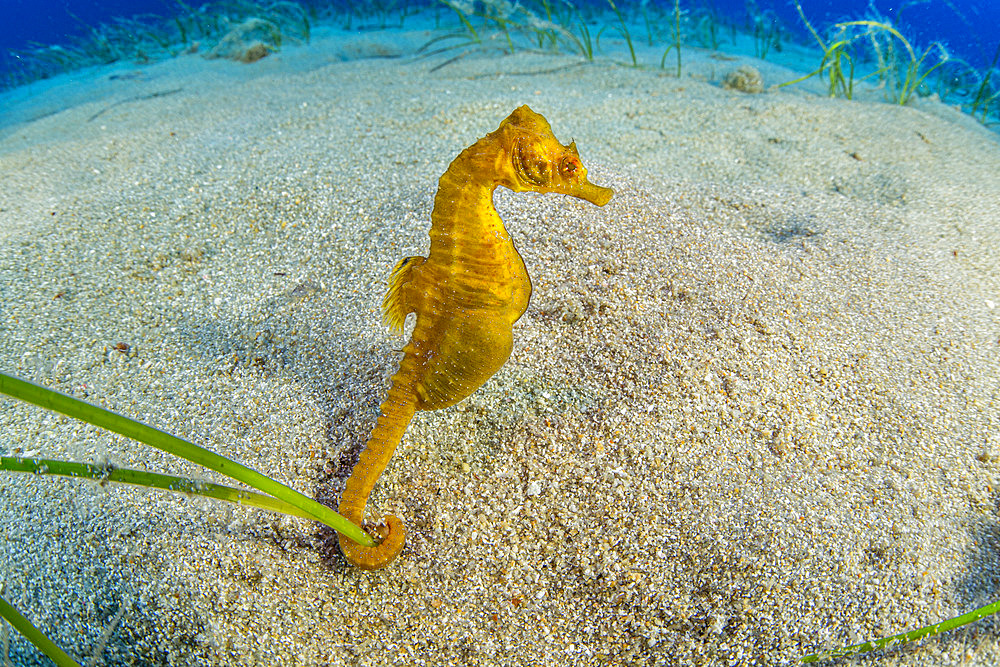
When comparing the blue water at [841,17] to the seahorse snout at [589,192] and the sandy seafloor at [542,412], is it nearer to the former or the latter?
the sandy seafloor at [542,412]

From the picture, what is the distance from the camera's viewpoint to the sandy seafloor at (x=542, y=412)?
60.1 inches

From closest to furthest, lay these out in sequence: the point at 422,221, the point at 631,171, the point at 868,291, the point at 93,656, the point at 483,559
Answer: the point at 93,656
the point at 483,559
the point at 868,291
the point at 422,221
the point at 631,171

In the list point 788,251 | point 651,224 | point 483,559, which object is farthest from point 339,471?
point 788,251

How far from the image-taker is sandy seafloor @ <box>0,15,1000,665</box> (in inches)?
60.1

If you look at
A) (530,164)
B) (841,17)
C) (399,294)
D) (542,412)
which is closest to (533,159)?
(530,164)

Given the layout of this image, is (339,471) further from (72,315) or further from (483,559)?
(72,315)

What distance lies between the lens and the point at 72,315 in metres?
2.38

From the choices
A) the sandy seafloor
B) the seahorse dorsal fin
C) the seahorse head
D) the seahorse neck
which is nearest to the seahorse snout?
the seahorse head

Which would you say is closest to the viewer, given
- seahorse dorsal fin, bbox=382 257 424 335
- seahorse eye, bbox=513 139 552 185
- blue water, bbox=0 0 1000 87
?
seahorse eye, bbox=513 139 552 185

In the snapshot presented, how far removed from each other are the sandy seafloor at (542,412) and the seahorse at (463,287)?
0.31 metres

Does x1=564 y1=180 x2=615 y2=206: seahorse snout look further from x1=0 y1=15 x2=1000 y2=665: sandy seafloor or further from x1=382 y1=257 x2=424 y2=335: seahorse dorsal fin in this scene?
x1=0 y1=15 x2=1000 y2=665: sandy seafloor

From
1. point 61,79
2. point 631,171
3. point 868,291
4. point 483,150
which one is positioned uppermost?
point 483,150

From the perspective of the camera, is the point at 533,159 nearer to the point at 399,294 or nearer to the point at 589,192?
the point at 589,192

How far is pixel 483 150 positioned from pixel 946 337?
7.91 ft
